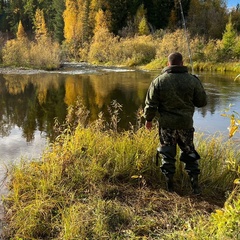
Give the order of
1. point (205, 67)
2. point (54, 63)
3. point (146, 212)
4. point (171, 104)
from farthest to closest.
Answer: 1. point (54, 63)
2. point (205, 67)
3. point (171, 104)
4. point (146, 212)

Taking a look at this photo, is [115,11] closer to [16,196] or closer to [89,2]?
[89,2]

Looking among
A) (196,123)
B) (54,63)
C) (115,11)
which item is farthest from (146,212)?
(115,11)

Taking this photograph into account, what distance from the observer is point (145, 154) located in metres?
4.46

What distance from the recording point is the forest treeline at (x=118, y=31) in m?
32.2

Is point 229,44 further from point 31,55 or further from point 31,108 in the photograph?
point 31,108

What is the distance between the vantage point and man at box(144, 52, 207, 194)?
376 centimetres

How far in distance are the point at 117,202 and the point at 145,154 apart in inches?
40.9

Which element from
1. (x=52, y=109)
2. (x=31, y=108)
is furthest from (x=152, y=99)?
(x=31, y=108)

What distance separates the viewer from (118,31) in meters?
54.6

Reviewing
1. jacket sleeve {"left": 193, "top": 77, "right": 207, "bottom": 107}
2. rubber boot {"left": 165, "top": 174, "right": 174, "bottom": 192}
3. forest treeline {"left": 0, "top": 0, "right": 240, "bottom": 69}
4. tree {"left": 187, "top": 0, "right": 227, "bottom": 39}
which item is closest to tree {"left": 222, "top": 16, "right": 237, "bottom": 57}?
forest treeline {"left": 0, "top": 0, "right": 240, "bottom": 69}

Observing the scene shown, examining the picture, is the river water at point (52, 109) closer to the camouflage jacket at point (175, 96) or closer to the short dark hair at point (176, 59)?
the camouflage jacket at point (175, 96)

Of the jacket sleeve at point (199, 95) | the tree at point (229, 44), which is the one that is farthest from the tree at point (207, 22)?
the jacket sleeve at point (199, 95)

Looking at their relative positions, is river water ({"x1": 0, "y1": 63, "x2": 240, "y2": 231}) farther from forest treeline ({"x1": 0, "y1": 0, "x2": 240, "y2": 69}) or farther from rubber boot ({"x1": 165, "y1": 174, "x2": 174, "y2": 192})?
forest treeline ({"x1": 0, "y1": 0, "x2": 240, "y2": 69})

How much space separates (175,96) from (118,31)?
5314cm
